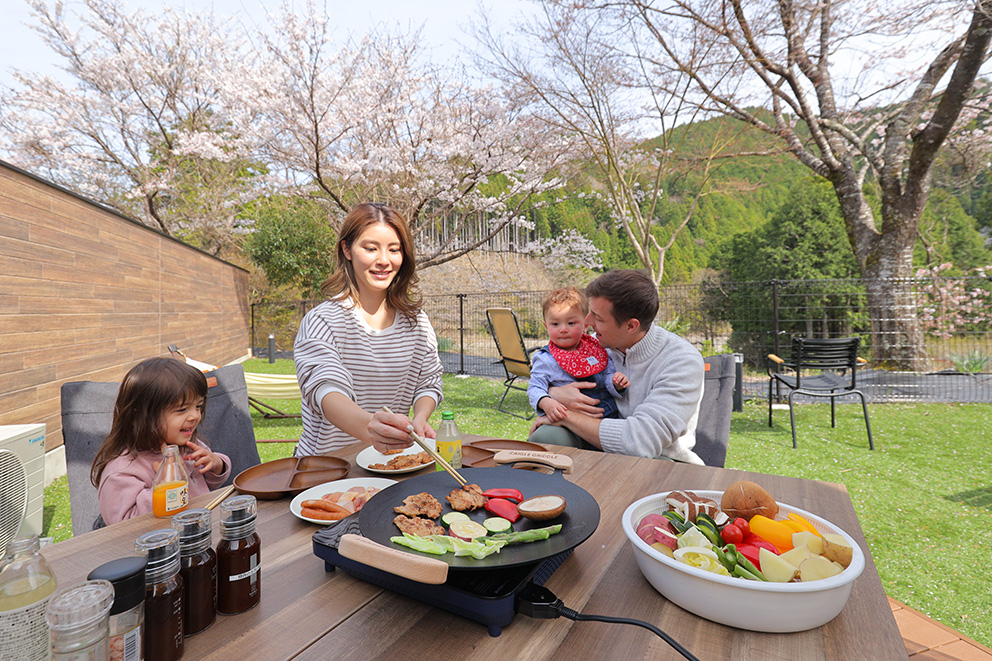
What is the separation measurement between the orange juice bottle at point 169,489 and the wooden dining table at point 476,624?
0.32ft

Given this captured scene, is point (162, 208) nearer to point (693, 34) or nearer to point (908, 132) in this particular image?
point (693, 34)

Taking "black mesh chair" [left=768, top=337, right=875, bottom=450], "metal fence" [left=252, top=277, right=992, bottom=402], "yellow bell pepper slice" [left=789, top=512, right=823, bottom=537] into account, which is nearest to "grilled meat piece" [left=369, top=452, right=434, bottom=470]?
"yellow bell pepper slice" [left=789, top=512, right=823, bottom=537]

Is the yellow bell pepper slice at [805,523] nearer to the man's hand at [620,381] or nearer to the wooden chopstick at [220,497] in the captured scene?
the man's hand at [620,381]

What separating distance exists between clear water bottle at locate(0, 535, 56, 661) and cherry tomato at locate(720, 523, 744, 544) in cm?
99

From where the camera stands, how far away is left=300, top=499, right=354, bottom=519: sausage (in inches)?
44.6

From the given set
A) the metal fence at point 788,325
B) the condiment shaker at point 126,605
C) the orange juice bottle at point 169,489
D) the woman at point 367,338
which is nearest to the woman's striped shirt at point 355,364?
the woman at point 367,338

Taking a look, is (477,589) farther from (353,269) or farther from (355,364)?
(353,269)

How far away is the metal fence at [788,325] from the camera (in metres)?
7.12

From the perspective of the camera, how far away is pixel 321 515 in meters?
1.12

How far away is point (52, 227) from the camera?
4.19 meters

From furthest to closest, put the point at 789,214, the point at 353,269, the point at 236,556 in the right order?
the point at 789,214 < the point at 353,269 < the point at 236,556

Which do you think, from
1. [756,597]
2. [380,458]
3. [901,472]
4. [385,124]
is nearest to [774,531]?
[756,597]

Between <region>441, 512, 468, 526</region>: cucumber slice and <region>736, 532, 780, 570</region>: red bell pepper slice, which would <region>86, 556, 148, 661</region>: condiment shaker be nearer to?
<region>441, 512, 468, 526</region>: cucumber slice

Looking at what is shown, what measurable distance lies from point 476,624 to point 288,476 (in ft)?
2.92
